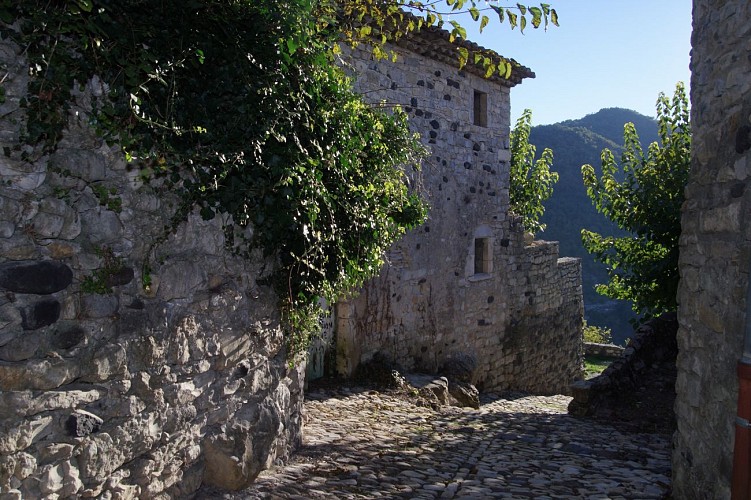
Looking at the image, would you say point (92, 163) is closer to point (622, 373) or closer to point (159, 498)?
point (159, 498)

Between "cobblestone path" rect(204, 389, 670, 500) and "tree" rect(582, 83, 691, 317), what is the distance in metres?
3.67

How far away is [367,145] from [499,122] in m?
6.75

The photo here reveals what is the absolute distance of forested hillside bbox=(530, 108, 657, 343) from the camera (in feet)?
124

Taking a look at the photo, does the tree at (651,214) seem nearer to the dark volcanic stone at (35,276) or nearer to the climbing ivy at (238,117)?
the climbing ivy at (238,117)

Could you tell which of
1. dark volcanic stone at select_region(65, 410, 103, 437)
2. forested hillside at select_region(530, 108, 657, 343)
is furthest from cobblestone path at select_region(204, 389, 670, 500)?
forested hillside at select_region(530, 108, 657, 343)

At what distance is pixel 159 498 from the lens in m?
3.12

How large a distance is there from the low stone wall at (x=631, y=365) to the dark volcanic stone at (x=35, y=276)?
672cm

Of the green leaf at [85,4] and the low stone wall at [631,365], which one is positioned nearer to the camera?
the green leaf at [85,4]

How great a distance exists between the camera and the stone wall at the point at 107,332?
247 centimetres

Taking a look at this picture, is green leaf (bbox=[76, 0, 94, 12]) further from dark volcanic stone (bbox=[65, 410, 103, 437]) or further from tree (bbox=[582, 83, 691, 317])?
tree (bbox=[582, 83, 691, 317])

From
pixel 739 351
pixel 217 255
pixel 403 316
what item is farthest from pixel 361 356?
Answer: pixel 739 351

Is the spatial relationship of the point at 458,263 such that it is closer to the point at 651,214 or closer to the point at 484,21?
the point at 651,214

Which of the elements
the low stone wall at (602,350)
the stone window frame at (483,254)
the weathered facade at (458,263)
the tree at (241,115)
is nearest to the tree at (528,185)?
the weathered facade at (458,263)

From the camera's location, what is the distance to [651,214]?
996cm
